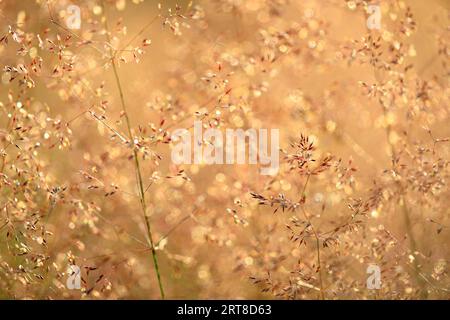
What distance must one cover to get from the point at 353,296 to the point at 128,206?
48.1 inches

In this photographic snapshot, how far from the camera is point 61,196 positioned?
120 inches

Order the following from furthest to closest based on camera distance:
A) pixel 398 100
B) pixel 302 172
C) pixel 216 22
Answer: pixel 216 22
pixel 398 100
pixel 302 172

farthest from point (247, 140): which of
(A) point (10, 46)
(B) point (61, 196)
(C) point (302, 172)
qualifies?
(A) point (10, 46)

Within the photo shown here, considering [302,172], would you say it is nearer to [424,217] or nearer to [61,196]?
[424,217]

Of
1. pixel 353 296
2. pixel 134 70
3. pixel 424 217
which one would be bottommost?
pixel 353 296

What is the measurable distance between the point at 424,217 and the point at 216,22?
1407mm

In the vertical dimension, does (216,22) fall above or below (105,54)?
above

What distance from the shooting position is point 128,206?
3.48 m

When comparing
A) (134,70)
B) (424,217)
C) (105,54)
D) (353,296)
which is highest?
(134,70)

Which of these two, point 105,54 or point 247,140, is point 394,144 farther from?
point 105,54

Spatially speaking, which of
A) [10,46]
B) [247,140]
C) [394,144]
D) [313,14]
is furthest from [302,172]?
[10,46]

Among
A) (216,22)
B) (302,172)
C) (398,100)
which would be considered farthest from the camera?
(216,22)

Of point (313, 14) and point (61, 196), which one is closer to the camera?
point (61, 196)

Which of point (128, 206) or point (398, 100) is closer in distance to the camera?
point (398, 100)
